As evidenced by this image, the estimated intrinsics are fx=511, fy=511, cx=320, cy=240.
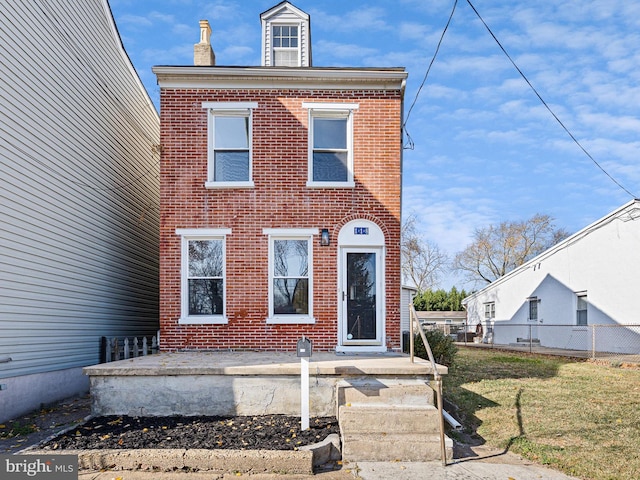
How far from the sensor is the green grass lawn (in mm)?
6168

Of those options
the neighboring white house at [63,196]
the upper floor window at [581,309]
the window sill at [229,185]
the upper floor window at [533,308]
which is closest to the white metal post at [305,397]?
the neighboring white house at [63,196]

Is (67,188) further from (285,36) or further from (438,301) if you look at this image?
(438,301)

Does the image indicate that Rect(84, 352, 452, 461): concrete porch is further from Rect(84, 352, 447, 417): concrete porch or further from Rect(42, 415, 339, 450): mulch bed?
Rect(42, 415, 339, 450): mulch bed

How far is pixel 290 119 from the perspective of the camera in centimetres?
1091

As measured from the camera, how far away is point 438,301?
46.2 metres

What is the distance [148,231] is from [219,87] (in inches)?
225

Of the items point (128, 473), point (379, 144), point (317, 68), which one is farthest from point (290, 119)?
point (128, 473)

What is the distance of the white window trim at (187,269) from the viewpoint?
10539 mm

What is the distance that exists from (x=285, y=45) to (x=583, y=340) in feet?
47.2

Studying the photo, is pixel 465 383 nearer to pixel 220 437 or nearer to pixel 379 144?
pixel 379 144

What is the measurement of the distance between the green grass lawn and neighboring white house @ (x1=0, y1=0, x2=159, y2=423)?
7221 mm

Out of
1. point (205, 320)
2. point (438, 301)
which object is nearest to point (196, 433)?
point (205, 320)

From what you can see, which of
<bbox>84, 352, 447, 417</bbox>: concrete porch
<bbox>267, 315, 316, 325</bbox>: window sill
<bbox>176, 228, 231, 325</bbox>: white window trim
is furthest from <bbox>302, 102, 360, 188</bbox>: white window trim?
<bbox>84, 352, 447, 417</bbox>: concrete porch

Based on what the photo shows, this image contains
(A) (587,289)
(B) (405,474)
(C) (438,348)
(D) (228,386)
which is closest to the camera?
(B) (405,474)
